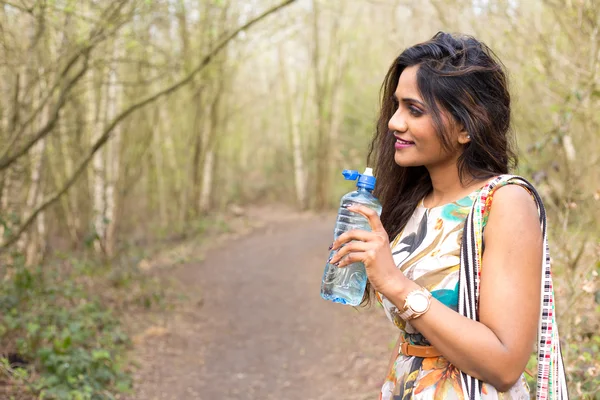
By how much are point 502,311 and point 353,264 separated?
1.54 feet

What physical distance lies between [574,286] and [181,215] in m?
13.2

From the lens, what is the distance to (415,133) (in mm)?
1651

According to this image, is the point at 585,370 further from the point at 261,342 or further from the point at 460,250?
the point at 261,342

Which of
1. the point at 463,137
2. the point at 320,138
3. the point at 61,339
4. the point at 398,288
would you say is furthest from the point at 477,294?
the point at 320,138

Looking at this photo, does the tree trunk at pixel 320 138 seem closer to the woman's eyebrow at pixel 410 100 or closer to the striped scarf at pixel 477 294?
the woman's eyebrow at pixel 410 100

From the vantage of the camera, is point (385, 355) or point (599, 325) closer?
point (599, 325)

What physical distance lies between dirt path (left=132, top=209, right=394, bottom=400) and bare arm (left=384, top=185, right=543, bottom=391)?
4.09 m

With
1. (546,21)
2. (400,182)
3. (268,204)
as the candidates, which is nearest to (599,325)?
(400,182)

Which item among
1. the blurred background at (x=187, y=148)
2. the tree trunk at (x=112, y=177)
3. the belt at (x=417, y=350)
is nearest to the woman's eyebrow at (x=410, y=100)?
the belt at (x=417, y=350)

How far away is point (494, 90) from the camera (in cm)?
164

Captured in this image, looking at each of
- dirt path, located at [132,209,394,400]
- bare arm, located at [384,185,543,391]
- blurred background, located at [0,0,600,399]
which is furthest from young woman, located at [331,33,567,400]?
dirt path, located at [132,209,394,400]

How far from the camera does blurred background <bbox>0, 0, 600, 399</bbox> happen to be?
529 centimetres

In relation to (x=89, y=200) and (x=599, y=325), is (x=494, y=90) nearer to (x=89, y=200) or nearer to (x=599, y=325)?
(x=599, y=325)

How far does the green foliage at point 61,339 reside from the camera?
4924 millimetres
